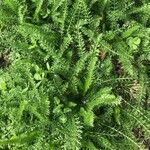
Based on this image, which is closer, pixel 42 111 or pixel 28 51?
pixel 42 111

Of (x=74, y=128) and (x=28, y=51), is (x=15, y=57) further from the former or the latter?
(x=74, y=128)

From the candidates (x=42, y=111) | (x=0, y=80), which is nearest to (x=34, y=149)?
(x=42, y=111)

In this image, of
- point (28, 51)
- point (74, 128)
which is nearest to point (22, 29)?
point (28, 51)

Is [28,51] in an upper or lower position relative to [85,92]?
upper

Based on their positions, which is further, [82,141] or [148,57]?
[148,57]

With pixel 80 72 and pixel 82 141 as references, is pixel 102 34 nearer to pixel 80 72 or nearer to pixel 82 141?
pixel 80 72

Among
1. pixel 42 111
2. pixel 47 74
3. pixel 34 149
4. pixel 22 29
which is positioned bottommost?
pixel 34 149
